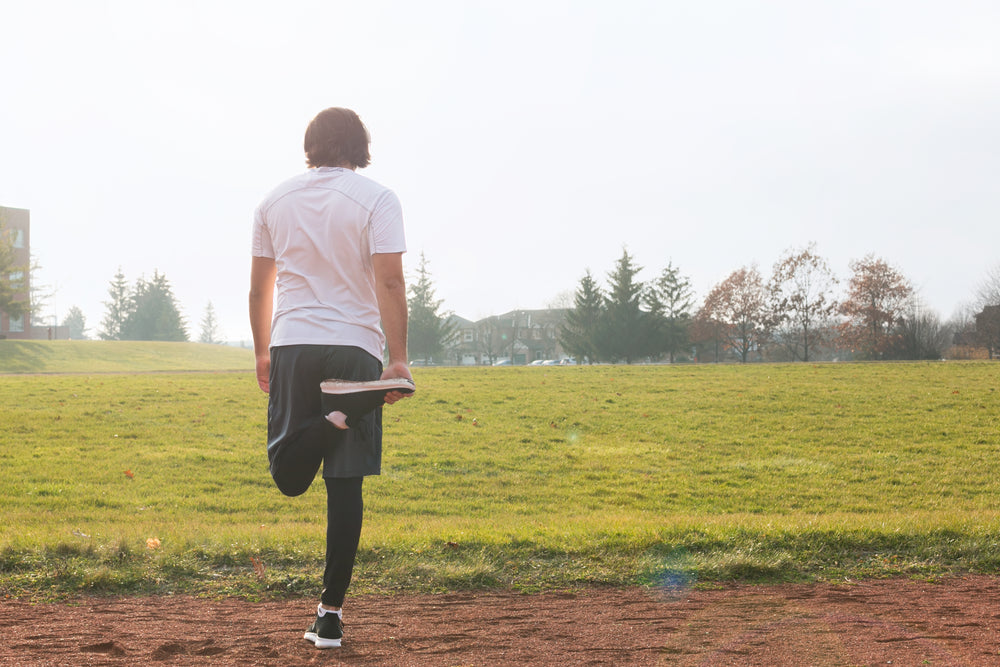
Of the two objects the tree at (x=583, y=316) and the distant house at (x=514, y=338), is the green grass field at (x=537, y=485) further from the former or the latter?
the distant house at (x=514, y=338)

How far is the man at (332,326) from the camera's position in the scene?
10.8 ft

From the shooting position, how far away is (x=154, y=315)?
8956 centimetres

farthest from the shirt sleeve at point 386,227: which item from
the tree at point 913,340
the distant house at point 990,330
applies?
the distant house at point 990,330

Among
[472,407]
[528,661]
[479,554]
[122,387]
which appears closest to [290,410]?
[528,661]

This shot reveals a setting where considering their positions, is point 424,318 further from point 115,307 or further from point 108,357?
point 115,307

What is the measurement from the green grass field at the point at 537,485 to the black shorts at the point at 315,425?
1.44m

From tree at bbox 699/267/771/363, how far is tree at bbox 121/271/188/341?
64366mm

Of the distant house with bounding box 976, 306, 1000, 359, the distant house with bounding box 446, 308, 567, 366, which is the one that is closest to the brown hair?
the distant house with bounding box 976, 306, 1000, 359

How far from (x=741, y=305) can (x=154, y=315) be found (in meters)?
68.4

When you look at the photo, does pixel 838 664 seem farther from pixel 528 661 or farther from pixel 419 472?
pixel 419 472

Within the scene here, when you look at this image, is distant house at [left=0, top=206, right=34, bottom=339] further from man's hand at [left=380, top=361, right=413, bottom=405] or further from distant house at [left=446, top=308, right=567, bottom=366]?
man's hand at [left=380, top=361, right=413, bottom=405]

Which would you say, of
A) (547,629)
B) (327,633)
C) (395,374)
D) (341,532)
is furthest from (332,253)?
(547,629)

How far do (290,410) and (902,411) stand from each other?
1640 centimetres

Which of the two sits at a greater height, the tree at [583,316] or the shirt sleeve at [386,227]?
the tree at [583,316]
